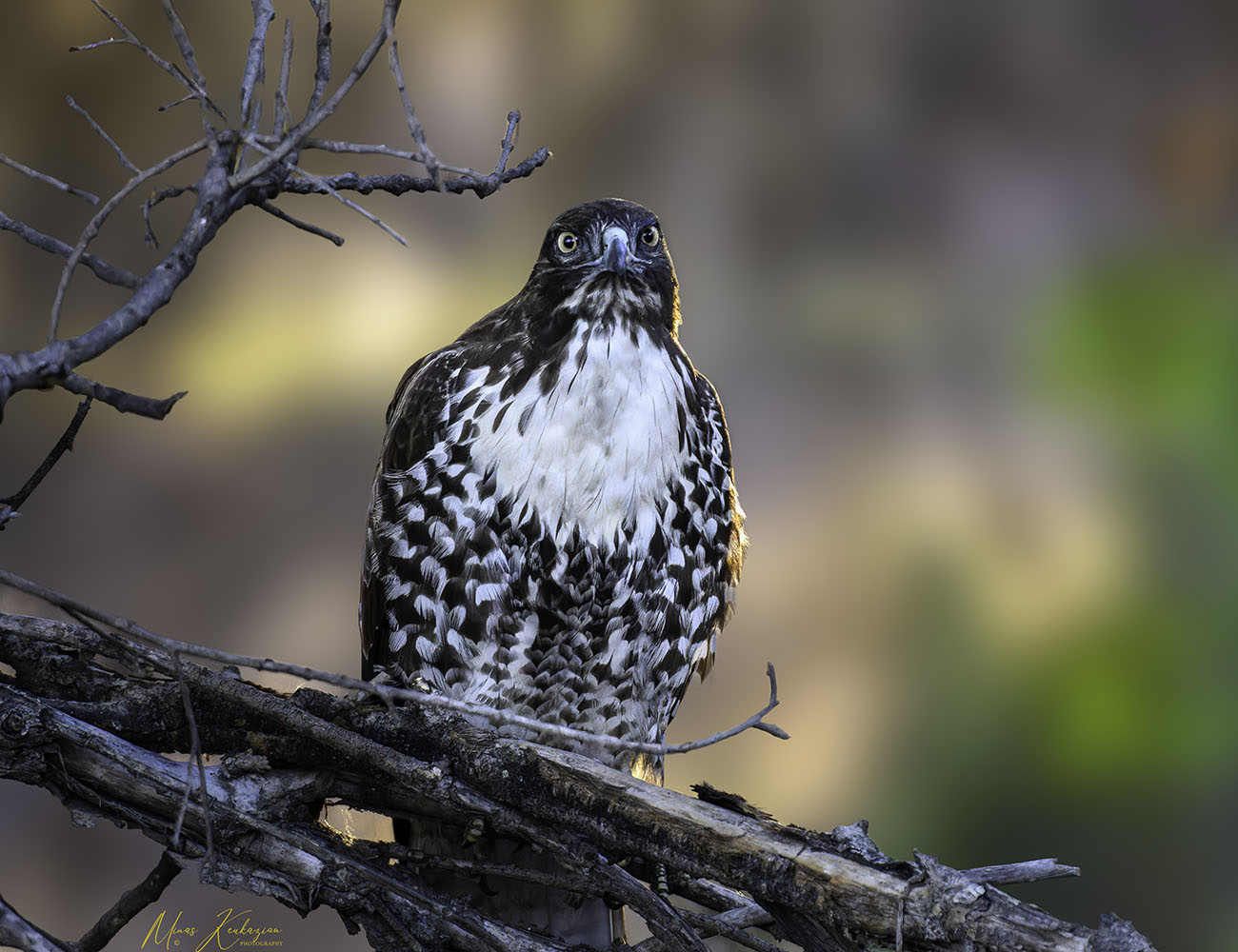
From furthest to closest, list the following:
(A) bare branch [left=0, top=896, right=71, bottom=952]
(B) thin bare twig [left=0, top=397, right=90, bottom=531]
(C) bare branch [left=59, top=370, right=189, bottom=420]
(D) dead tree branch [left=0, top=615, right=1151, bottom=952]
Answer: (B) thin bare twig [left=0, top=397, right=90, bottom=531] → (D) dead tree branch [left=0, top=615, right=1151, bottom=952] → (A) bare branch [left=0, top=896, right=71, bottom=952] → (C) bare branch [left=59, top=370, right=189, bottom=420]

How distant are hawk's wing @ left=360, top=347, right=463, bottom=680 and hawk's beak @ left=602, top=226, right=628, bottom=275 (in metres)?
0.38

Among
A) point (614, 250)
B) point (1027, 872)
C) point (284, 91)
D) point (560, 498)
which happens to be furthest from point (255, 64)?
point (1027, 872)

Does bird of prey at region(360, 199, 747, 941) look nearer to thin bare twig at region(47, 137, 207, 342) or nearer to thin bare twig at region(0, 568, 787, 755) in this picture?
thin bare twig at region(0, 568, 787, 755)

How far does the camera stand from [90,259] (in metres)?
1.32

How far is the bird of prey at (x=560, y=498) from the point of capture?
2248mm

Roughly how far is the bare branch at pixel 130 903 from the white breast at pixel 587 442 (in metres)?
0.86

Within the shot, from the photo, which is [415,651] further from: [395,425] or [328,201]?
[328,201]

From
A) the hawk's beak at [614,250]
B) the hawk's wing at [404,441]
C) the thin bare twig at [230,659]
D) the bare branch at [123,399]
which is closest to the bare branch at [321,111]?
the bare branch at [123,399]

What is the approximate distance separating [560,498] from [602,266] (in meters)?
0.45

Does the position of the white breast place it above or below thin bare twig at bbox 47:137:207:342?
above

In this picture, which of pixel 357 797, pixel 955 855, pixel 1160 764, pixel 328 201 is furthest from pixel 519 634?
pixel 1160 764

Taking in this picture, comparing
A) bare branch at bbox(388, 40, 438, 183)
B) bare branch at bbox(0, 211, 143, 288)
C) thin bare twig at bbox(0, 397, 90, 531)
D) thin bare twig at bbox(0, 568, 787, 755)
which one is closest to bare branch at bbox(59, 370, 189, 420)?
bare branch at bbox(0, 211, 143, 288)

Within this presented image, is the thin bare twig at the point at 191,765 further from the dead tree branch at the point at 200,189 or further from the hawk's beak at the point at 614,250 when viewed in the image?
the hawk's beak at the point at 614,250

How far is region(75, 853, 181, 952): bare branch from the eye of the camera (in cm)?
179
